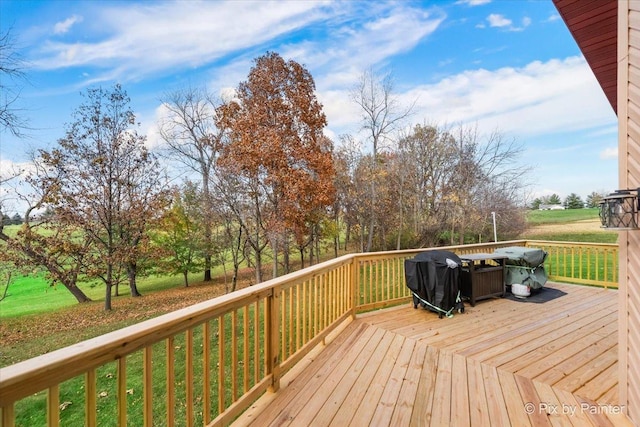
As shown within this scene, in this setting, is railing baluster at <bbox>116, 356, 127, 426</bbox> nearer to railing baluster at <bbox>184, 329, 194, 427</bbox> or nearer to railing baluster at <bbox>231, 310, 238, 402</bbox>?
railing baluster at <bbox>184, 329, 194, 427</bbox>

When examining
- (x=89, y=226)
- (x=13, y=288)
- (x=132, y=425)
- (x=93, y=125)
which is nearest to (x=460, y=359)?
Result: (x=132, y=425)

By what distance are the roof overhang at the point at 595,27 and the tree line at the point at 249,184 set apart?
263 inches

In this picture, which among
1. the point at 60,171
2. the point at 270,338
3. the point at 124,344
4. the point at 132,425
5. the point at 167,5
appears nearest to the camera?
the point at 124,344

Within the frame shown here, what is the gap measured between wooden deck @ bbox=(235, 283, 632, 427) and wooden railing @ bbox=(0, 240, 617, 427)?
25 cm

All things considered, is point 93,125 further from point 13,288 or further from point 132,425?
point 13,288

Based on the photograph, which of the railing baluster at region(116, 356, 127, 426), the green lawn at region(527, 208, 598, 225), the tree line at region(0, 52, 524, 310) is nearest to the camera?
the railing baluster at region(116, 356, 127, 426)

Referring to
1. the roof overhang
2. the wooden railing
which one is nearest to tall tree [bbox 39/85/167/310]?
the wooden railing

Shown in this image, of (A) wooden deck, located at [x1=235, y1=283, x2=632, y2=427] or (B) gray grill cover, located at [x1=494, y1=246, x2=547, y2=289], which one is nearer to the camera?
(A) wooden deck, located at [x1=235, y1=283, x2=632, y2=427]

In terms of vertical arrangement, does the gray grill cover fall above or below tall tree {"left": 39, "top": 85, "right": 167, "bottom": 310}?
below

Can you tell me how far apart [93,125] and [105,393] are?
25.7 feet

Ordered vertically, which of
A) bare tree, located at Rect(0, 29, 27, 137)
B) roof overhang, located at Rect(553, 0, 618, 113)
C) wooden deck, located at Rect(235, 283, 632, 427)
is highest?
bare tree, located at Rect(0, 29, 27, 137)

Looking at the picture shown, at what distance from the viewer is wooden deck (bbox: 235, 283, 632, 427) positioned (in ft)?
6.23

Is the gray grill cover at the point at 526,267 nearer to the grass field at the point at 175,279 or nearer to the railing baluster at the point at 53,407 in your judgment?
the railing baluster at the point at 53,407

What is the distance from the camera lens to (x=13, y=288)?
1341 cm
